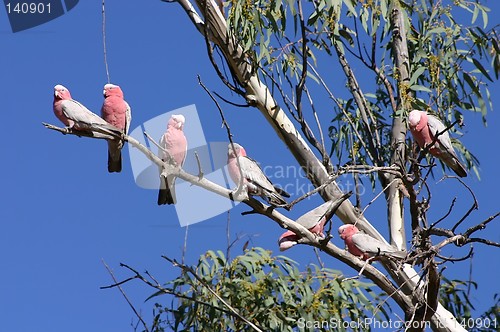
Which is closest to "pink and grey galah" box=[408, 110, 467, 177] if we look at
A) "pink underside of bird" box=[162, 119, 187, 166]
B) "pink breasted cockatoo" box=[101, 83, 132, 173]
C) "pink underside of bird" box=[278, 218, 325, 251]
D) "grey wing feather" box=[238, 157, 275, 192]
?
"pink underside of bird" box=[278, 218, 325, 251]

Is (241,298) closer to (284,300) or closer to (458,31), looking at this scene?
(284,300)

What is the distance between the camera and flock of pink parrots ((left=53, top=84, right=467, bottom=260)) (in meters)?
3.59

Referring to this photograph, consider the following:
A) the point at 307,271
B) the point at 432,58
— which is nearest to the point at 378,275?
the point at 307,271

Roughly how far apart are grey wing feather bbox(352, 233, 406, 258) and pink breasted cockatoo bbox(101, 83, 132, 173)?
1024 mm

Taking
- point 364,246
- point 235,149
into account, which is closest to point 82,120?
point 235,149

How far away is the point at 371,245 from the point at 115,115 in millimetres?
1162

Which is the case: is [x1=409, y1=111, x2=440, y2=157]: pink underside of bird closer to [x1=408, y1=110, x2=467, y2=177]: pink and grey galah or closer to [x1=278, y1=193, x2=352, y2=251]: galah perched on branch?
[x1=408, y1=110, x2=467, y2=177]: pink and grey galah

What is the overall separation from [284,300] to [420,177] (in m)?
1.09

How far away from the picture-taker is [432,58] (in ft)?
13.9

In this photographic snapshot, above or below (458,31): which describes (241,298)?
below

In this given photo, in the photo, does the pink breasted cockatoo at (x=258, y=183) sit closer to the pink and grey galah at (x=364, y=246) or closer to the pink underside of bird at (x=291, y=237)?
the pink underside of bird at (x=291, y=237)

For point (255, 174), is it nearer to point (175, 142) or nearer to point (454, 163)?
point (175, 142)

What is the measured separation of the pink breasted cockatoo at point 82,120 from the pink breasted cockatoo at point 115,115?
0.18 meters

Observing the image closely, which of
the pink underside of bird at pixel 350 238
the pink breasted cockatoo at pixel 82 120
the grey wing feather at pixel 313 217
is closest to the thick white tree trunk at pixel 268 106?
the pink underside of bird at pixel 350 238
